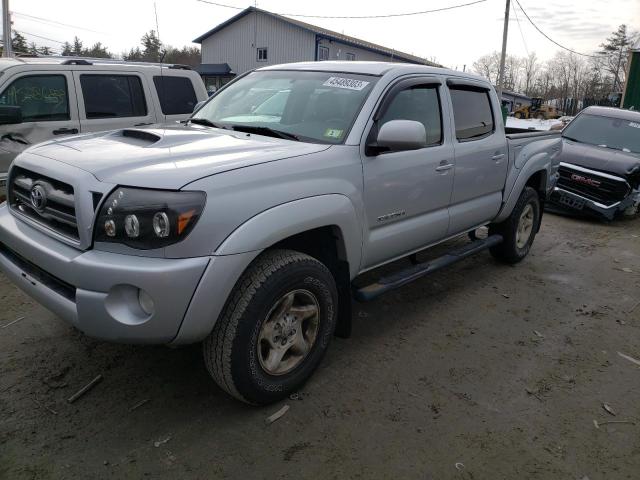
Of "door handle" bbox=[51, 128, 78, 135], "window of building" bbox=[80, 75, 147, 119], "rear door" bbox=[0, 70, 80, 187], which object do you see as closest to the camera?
"rear door" bbox=[0, 70, 80, 187]

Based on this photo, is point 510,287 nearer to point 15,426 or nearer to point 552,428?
point 552,428

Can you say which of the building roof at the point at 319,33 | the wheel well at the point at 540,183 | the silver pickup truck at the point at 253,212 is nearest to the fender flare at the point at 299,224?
the silver pickup truck at the point at 253,212

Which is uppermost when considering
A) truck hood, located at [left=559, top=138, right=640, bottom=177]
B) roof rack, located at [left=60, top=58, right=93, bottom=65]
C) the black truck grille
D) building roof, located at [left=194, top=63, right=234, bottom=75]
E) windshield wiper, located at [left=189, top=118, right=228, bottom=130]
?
building roof, located at [left=194, top=63, right=234, bottom=75]

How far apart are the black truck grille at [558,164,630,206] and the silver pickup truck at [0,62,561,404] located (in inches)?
197

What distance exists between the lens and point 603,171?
8.37m

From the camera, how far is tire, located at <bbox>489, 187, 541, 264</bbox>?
5.34 meters

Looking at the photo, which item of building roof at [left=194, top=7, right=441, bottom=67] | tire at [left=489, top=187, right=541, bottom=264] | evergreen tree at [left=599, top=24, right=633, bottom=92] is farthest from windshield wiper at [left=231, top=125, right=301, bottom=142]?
evergreen tree at [left=599, top=24, right=633, bottom=92]

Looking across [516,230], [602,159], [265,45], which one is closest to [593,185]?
[602,159]

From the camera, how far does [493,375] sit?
11.2ft

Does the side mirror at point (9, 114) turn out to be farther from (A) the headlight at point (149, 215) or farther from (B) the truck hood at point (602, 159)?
(B) the truck hood at point (602, 159)

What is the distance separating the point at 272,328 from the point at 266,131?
A: 4.32 feet

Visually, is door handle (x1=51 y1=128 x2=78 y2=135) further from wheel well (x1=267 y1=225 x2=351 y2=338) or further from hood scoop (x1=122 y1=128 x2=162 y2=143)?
wheel well (x1=267 y1=225 x2=351 y2=338)

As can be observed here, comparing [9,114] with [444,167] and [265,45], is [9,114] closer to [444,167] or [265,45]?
[444,167]

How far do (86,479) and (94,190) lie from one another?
1.31 meters
